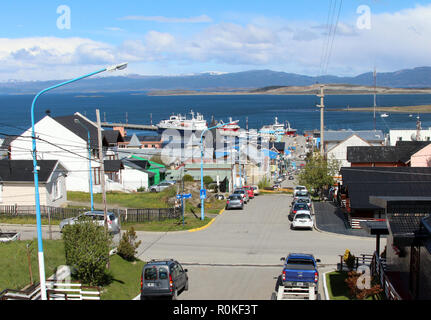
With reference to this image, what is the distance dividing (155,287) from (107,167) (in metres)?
33.6

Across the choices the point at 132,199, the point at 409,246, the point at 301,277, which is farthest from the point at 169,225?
the point at 409,246

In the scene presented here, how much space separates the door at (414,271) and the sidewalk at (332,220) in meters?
15.0

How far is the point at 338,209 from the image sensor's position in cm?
4006

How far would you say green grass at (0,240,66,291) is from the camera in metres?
16.4

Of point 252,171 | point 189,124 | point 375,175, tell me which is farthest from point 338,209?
point 189,124

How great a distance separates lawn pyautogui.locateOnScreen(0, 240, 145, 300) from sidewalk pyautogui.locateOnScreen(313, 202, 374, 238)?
47.9ft

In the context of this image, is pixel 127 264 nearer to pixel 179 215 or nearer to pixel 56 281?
pixel 56 281

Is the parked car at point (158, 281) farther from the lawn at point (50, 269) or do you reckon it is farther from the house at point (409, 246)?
the house at point (409, 246)

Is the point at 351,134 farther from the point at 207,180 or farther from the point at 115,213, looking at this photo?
the point at 115,213

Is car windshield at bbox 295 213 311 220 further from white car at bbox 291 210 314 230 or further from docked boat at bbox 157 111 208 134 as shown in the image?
docked boat at bbox 157 111 208 134

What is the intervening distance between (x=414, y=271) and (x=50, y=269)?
1257cm

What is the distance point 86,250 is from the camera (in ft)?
55.3

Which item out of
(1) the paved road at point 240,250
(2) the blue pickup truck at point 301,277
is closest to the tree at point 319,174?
(1) the paved road at point 240,250

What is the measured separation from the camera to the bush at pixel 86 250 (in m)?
16.8
